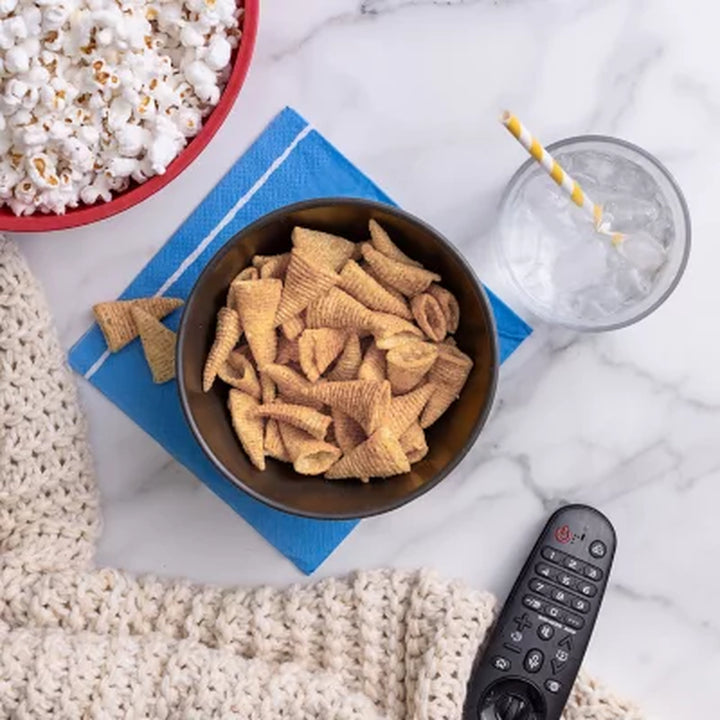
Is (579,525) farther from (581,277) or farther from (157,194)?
(157,194)

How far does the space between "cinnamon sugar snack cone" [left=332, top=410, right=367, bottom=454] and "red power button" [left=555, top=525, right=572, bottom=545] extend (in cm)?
20

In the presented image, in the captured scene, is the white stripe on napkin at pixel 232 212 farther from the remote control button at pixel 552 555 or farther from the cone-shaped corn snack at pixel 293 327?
the remote control button at pixel 552 555

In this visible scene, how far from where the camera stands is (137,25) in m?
0.92

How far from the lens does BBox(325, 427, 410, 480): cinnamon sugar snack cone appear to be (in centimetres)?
93

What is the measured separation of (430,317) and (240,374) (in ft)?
0.52

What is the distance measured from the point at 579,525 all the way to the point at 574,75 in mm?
382

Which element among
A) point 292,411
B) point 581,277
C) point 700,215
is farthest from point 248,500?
point 700,215

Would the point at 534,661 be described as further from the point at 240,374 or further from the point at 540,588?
the point at 240,374

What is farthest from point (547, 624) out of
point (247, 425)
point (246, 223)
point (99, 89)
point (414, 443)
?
point (99, 89)

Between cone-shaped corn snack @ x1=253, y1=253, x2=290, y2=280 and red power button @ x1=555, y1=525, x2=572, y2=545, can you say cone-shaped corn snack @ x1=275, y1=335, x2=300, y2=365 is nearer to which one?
cone-shaped corn snack @ x1=253, y1=253, x2=290, y2=280

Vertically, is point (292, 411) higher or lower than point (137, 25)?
lower

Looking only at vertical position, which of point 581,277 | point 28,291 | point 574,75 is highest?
point 574,75

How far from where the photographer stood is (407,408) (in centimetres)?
95

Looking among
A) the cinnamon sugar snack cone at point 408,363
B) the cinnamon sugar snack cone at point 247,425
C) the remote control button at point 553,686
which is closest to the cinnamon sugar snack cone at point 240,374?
the cinnamon sugar snack cone at point 247,425
